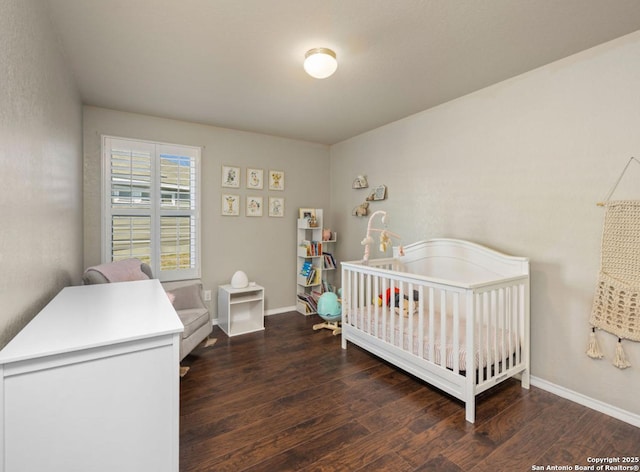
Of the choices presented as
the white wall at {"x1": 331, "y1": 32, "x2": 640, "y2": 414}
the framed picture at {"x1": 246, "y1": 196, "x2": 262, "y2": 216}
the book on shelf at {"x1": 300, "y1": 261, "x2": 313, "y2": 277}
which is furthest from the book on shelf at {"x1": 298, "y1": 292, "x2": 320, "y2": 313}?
the white wall at {"x1": 331, "y1": 32, "x2": 640, "y2": 414}

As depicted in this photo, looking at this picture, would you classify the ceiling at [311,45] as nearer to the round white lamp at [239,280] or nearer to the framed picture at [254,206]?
the framed picture at [254,206]

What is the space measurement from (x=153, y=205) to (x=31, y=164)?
197cm

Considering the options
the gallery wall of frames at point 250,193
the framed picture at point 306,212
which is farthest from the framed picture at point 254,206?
the framed picture at point 306,212

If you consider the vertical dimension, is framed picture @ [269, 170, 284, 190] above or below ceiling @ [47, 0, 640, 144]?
below

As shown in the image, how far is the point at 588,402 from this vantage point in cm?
201

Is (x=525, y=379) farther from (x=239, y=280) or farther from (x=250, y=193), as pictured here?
(x=250, y=193)

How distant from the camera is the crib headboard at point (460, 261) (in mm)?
2318

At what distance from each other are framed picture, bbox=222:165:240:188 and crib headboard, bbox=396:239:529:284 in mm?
2099

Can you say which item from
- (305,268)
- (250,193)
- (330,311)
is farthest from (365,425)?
(250,193)

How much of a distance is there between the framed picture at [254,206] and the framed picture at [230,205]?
130mm

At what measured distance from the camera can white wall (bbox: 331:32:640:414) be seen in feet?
6.22

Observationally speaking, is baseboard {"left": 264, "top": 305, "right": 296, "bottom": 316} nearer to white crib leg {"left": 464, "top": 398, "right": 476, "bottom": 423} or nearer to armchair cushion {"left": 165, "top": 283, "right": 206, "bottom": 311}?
armchair cushion {"left": 165, "top": 283, "right": 206, "bottom": 311}

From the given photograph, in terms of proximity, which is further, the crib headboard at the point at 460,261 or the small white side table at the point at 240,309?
the small white side table at the point at 240,309

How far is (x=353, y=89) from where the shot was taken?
2.59 m
